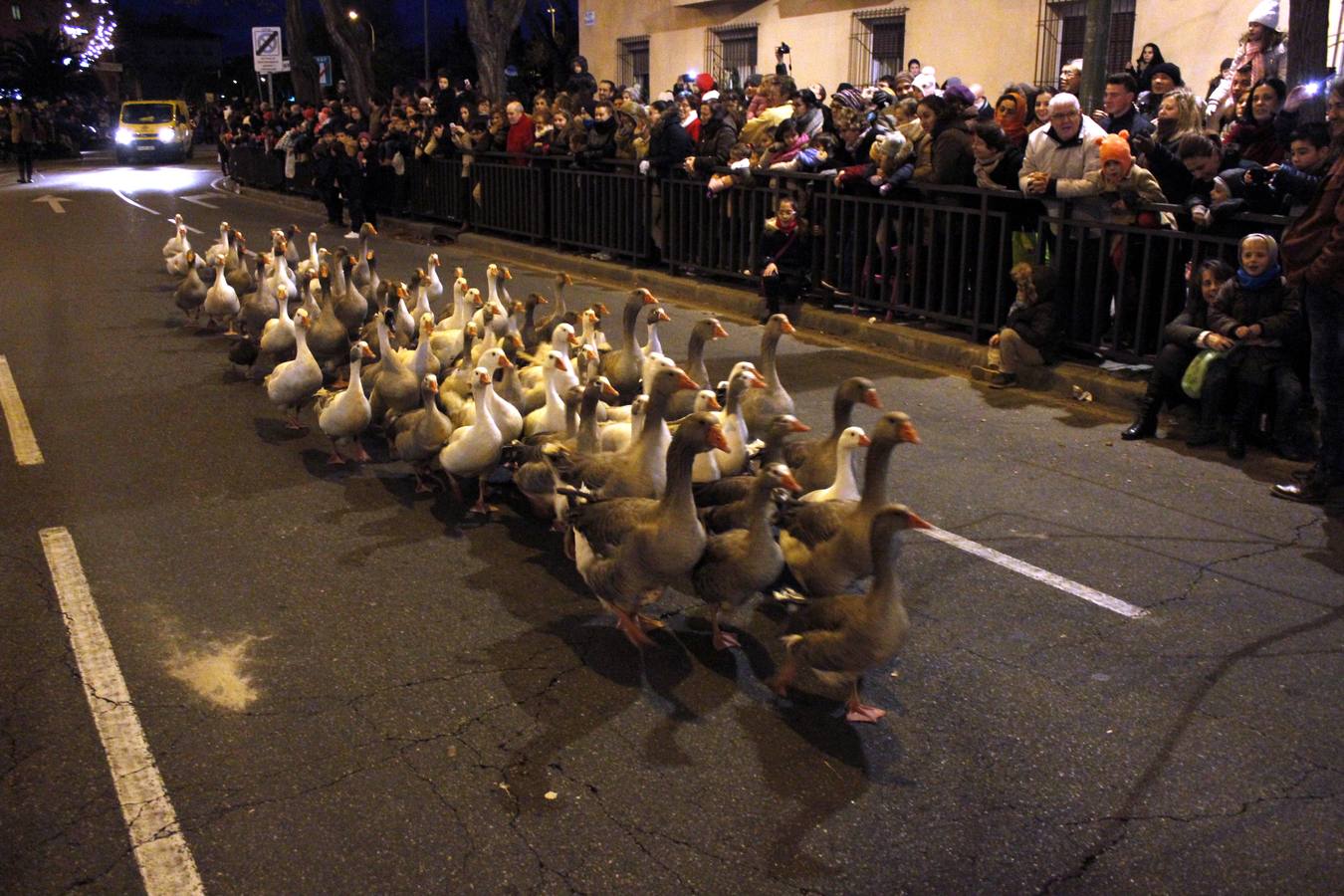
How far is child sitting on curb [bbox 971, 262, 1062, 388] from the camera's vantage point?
30.8 ft

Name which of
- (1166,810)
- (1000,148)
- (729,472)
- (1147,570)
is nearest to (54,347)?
(729,472)

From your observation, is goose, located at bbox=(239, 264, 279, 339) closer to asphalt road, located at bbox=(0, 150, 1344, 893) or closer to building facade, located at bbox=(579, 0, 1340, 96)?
asphalt road, located at bbox=(0, 150, 1344, 893)

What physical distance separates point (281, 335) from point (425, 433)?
10.9ft

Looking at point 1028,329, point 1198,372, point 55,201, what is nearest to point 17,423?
point 1028,329

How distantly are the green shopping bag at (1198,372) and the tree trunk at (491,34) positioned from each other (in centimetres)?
1850

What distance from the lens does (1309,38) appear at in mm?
9422

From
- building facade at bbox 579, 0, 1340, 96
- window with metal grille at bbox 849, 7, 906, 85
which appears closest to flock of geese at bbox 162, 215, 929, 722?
building facade at bbox 579, 0, 1340, 96

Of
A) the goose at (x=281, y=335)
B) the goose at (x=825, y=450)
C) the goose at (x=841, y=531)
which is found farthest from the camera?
the goose at (x=281, y=335)

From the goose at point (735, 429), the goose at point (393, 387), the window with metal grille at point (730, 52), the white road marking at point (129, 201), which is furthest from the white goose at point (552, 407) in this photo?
the white road marking at point (129, 201)

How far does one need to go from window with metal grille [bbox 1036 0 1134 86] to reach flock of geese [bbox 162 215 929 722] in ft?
35.4

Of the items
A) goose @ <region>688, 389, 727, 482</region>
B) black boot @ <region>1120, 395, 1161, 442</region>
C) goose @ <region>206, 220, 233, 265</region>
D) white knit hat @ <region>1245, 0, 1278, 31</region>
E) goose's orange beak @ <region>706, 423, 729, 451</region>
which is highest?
white knit hat @ <region>1245, 0, 1278, 31</region>

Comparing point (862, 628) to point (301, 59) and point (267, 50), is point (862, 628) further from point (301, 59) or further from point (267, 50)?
point (301, 59)

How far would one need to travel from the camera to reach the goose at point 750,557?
16.2 feet

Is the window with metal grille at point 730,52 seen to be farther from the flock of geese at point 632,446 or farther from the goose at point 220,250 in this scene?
the flock of geese at point 632,446
